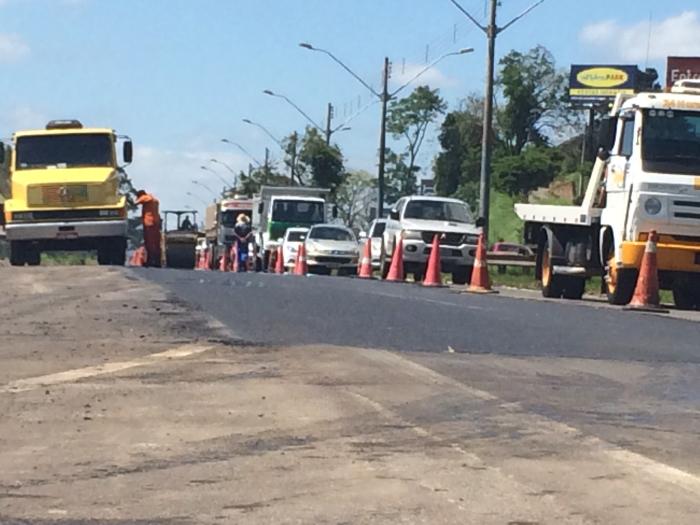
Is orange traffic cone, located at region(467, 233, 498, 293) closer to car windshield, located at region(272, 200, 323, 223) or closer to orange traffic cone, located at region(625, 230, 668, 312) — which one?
orange traffic cone, located at region(625, 230, 668, 312)

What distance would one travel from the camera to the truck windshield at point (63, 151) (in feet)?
93.7

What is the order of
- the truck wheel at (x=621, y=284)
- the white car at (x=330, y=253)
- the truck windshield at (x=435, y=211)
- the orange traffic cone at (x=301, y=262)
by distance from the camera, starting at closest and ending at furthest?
the truck wheel at (x=621, y=284) < the truck windshield at (x=435, y=211) < the orange traffic cone at (x=301, y=262) < the white car at (x=330, y=253)

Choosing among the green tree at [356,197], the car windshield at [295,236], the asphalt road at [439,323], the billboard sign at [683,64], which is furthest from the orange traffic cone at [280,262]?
the green tree at [356,197]

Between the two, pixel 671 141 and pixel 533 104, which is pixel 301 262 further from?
pixel 533 104

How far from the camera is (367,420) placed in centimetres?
844

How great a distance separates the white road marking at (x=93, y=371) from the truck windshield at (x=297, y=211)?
34.4m

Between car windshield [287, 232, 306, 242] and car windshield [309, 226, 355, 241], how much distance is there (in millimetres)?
2433

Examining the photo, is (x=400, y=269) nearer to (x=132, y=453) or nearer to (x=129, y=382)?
(x=129, y=382)

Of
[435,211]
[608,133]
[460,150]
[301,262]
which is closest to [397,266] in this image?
[435,211]

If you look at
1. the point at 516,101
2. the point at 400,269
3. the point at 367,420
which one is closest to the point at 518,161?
the point at 516,101

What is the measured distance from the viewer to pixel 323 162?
84.9m

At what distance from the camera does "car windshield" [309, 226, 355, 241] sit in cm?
3884

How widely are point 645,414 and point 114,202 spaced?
20.4 metres

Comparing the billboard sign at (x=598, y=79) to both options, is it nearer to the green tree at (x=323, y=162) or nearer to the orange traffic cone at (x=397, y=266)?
the green tree at (x=323, y=162)
